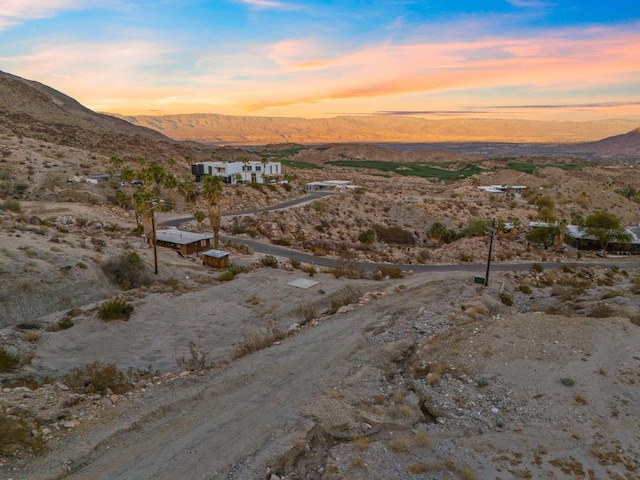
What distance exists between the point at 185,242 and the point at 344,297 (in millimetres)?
18850

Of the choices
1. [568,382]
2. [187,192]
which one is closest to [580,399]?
[568,382]

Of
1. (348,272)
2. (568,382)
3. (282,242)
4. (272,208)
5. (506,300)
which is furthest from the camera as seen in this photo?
(272,208)

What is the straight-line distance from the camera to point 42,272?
81.1 ft

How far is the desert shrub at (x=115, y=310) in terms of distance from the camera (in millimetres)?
21562

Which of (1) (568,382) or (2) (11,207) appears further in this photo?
(2) (11,207)

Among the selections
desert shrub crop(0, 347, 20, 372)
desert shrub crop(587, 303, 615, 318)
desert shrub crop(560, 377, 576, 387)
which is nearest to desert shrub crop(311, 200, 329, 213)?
desert shrub crop(587, 303, 615, 318)

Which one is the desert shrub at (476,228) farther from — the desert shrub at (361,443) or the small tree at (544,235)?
the desert shrub at (361,443)

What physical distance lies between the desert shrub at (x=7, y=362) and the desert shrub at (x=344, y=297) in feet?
46.0

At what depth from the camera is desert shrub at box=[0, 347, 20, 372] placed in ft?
50.1

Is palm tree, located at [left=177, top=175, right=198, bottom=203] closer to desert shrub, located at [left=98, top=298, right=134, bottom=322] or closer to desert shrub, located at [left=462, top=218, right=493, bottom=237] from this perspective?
desert shrub, located at [left=462, top=218, right=493, bottom=237]

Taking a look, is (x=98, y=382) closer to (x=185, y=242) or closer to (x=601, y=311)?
(x=601, y=311)

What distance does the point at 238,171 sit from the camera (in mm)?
85688

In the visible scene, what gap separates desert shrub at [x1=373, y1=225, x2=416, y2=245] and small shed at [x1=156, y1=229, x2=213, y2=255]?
91.8ft

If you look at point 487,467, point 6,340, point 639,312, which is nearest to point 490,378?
point 487,467
